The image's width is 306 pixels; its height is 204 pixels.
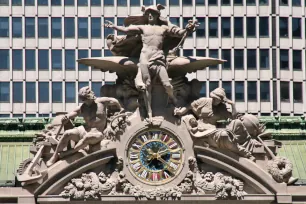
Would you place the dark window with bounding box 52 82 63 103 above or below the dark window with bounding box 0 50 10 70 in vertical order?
below

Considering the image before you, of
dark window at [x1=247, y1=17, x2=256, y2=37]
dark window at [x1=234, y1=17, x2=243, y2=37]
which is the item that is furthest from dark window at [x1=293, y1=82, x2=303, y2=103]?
dark window at [x1=234, y1=17, x2=243, y2=37]

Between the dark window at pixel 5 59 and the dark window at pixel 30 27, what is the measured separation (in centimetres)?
199

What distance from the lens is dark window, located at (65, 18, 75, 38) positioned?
16012 centimetres

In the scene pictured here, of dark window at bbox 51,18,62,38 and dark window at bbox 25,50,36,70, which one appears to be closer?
dark window at bbox 25,50,36,70

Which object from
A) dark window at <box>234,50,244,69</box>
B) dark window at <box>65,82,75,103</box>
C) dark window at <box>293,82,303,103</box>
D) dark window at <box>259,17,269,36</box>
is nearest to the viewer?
dark window at <box>65,82,75,103</box>

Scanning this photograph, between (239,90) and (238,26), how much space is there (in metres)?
4.69

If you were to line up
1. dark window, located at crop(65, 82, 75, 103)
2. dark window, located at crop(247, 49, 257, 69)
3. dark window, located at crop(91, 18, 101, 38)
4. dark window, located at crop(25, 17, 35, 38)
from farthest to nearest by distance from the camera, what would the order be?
dark window, located at crop(247, 49, 257, 69) < dark window, located at crop(25, 17, 35, 38) < dark window, located at crop(91, 18, 101, 38) < dark window, located at crop(65, 82, 75, 103)

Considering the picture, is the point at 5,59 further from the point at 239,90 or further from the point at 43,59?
the point at 239,90

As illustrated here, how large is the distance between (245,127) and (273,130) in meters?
8.84

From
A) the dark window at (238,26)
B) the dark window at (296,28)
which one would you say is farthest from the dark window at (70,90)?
the dark window at (296,28)

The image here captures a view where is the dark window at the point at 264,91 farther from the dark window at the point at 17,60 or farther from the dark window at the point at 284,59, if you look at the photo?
the dark window at the point at 17,60

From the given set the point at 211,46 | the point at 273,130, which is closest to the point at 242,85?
the point at 211,46

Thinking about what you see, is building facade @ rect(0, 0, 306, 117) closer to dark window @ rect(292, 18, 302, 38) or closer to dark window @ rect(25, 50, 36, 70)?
dark window @ rect(25, 50, 36, 70)

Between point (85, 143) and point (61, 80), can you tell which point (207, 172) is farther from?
point (61, 80)
